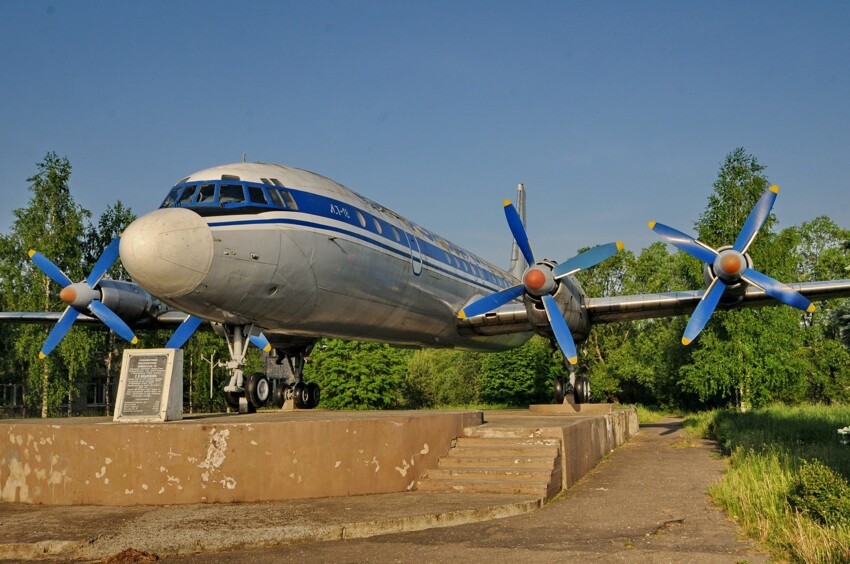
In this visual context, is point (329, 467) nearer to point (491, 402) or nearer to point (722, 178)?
point (722, 178)

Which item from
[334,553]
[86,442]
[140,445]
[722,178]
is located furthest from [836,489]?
[722,178]

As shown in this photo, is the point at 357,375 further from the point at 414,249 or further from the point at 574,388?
the point at 414,249

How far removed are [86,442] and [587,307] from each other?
1593 cm

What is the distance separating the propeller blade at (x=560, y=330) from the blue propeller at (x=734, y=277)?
276 centimetres

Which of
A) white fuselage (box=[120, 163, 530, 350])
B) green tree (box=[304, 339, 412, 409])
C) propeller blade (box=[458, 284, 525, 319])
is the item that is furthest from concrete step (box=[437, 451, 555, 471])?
green tree (box=[304, 339, 412, 409])

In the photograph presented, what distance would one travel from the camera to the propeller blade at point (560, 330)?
18.5 m

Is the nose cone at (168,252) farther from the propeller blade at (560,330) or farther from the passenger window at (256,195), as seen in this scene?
the propeller blade at (560,330)

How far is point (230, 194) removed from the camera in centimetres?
1341

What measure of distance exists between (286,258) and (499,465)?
5.55 meters

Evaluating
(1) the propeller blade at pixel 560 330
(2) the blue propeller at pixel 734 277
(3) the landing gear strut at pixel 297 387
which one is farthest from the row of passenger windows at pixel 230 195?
(2) the blue propeller at pixel 734 277

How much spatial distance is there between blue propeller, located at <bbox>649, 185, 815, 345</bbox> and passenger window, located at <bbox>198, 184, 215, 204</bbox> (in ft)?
37.6

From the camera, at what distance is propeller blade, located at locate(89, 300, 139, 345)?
19.9 meters

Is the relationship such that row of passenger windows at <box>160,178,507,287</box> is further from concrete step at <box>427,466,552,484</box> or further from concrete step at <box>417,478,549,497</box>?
concrete step at <box>417,478,549,497</box>

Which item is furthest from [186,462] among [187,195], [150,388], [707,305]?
[707,305]
